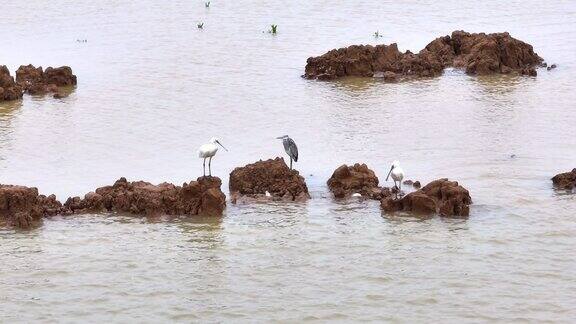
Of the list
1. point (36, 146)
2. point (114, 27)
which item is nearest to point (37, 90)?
point (36, 146)

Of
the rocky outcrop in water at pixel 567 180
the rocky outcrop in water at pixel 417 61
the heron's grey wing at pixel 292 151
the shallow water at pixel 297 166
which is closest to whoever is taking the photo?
the shallow water at pixel 297 166

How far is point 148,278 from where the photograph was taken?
14141 mm

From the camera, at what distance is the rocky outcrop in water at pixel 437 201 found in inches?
635

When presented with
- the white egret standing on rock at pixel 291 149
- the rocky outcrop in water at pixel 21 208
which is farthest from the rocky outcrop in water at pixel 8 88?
the white egret standing on rock at pixel 291 149

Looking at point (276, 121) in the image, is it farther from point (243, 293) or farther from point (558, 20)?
point (558, 20)

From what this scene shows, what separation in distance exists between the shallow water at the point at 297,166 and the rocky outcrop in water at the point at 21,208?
0.20 m

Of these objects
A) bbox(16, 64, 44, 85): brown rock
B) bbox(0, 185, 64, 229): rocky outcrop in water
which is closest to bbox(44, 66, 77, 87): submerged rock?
bbox(16, 64, 44, 85): brown rock

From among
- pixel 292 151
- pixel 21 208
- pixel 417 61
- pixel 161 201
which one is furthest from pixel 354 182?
pixel 417 61

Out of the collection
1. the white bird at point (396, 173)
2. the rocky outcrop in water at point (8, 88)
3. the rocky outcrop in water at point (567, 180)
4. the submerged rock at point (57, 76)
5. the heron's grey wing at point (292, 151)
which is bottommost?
the rocky outcrop in water at point (567, 180)

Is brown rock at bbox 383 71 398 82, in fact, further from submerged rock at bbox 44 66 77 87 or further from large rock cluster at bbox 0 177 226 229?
large rock cluster at bbox 0 177 226 229

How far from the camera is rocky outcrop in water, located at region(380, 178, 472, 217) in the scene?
1614 cm

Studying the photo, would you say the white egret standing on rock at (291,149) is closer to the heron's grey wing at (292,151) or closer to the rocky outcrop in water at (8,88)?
the heron's grey wing at (292,151)

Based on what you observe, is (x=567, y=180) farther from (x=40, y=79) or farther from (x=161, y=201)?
(x=40, y=79)

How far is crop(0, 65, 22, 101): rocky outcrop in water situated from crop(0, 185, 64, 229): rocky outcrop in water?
25.5ft
